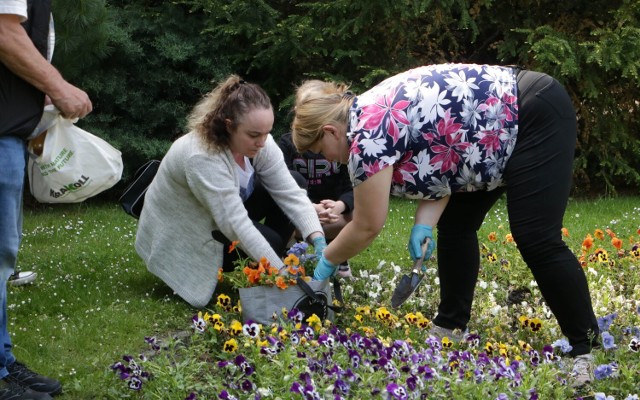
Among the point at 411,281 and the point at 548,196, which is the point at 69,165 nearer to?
the point at 411,281

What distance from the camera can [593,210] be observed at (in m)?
7.54

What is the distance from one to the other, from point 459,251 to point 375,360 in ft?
2.63

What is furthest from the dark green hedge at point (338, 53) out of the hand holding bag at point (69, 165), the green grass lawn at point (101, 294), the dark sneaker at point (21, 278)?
the hand holding bag at point (69, 165)

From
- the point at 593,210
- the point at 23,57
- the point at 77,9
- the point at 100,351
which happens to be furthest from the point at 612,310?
the point at 77,9

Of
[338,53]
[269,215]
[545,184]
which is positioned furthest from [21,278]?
[338,53]

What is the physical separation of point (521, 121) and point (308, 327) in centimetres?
115

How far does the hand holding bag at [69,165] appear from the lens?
3.33 m

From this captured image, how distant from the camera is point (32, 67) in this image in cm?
304

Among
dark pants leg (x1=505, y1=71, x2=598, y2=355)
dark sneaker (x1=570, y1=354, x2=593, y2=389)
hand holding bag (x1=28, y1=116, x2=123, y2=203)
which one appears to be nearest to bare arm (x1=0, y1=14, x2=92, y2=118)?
hand holding bag (x1=28, y1=116, x2=123, y2=203)

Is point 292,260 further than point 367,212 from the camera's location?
Yes

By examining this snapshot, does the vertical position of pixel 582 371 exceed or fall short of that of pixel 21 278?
it exceeds it

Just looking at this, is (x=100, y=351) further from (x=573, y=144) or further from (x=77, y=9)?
(x=77, y=9)

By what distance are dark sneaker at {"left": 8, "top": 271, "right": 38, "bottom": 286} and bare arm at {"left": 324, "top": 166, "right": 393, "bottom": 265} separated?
2.22 m

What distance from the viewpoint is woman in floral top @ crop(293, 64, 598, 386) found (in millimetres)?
3152
